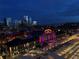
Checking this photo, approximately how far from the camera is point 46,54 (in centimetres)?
1165

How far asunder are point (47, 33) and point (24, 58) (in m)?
10.00

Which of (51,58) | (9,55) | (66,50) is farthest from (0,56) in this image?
(66,50)

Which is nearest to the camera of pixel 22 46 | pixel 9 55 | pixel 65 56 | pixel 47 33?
pixel 65 56

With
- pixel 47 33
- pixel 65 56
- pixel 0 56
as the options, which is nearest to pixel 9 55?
pixel 0 56

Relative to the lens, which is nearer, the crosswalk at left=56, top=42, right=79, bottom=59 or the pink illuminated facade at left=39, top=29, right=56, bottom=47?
the crosswalk at left=56, top=42, right=79, bottom=59

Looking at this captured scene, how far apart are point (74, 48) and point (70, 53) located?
2.68 ft

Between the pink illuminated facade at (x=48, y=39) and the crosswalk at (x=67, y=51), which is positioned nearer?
the crosswalk at (x=67, y=51)

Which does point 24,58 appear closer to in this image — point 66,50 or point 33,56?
point 33,56

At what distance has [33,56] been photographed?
38.1 ft

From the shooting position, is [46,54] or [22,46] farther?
[22,46]

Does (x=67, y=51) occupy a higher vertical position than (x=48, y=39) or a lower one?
higher

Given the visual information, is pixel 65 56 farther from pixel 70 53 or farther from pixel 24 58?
pixel 24 58

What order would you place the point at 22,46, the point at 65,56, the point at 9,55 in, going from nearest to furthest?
1. the point at 65,56
2. the point at 9,55
3. the point at 22,46

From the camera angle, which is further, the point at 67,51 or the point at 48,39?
the point at 48,39
